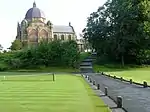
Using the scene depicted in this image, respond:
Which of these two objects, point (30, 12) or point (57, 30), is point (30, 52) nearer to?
point (30, 12)

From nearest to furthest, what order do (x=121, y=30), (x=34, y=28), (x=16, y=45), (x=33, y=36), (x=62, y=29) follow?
1. (x=121, y=30)
2. (x=16, y=45)
3. (x=34, y=28)
4. (x=33, y=36)
5. (x=62, y=29)

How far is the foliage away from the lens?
72.4 metres

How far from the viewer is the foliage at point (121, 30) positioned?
72.4m

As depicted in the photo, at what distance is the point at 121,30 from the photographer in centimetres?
7431

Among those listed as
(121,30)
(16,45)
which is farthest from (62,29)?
(121,30)

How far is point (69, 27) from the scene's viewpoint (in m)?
150

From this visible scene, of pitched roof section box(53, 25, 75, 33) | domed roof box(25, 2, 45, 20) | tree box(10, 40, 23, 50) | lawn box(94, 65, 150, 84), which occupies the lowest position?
lawn box(94, 65, 150, 84)

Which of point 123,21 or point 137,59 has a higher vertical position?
point 123,21

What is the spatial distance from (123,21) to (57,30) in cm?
7270

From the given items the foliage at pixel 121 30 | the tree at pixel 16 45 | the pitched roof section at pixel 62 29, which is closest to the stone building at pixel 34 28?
the tree at pixel 16 45

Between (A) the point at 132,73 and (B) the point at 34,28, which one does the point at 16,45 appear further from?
(A) the point at 132,73

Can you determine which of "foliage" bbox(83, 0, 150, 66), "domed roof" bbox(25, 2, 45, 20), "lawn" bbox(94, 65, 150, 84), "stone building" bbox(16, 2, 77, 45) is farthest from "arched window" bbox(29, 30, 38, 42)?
"lawn" bbox(94, 65, 150, 84)

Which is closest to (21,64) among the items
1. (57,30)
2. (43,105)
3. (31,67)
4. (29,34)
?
(31,67)

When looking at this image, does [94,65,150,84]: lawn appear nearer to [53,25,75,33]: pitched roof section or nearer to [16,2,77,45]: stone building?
[16,2,77,45]: stone building
